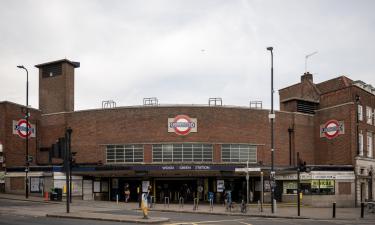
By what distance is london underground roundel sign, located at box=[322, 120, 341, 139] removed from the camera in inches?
2319

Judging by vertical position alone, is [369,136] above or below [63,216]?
above

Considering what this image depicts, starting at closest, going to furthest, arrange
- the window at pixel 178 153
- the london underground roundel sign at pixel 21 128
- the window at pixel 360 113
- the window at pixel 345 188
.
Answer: the window at pixel 345 188 → the window at pixel 178 153 → the london underground roundel sign at pixel 21 128 → the window at pixel 360 113

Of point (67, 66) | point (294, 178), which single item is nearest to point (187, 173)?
point (294, 178)

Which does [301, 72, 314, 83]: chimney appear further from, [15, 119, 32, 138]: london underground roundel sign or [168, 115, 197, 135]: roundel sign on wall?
[15, 119, 32, 138]: london underground roundel sign

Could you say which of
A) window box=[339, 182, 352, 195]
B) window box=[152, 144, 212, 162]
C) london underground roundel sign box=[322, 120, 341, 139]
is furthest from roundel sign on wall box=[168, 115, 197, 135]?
london underground roundel sign box=[322, 120, 341, 139]

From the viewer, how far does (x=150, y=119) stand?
54656mm

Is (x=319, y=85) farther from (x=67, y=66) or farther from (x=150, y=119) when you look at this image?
(x=67, y=66)

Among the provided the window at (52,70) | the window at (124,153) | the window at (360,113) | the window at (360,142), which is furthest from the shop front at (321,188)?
the window at (52,70)

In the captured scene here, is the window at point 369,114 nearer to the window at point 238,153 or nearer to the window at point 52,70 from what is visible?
the window at point 238,153

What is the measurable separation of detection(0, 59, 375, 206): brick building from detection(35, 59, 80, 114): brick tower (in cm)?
23

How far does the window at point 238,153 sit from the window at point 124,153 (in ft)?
28.5

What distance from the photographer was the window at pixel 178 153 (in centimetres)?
5391

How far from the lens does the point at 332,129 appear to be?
195 feet

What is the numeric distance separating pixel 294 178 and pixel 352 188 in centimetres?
639
